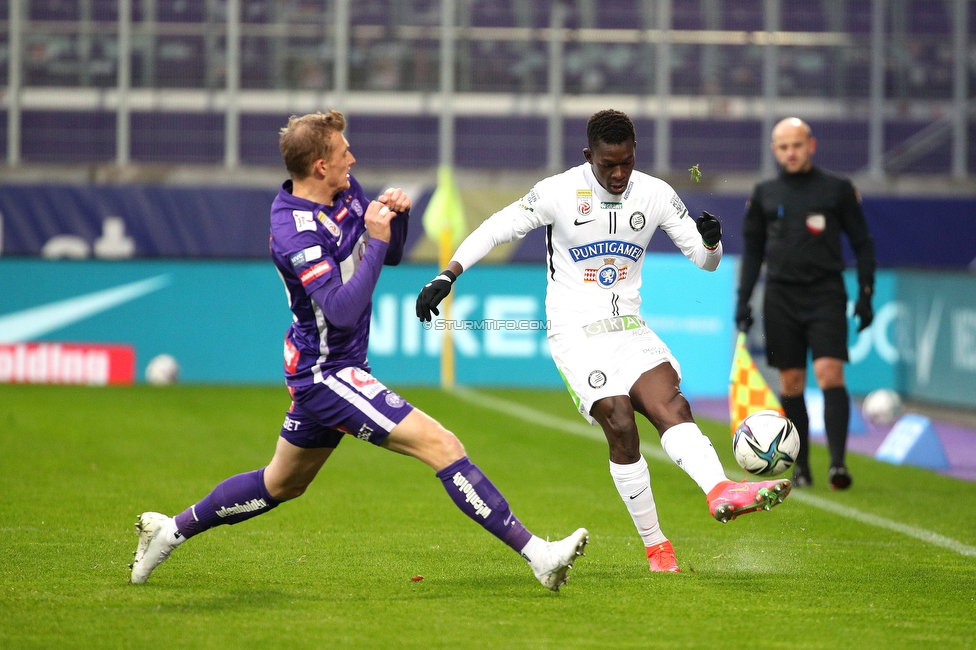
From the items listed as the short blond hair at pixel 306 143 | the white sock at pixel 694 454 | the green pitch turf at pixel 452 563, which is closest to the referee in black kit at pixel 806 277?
the green pitch turf at pixel 452 563

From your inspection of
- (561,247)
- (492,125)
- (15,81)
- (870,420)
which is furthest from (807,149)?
(15,81)

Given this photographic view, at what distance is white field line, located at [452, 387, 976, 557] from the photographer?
6518 millimetres

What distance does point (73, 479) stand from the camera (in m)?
8.31

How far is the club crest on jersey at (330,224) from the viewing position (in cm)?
485

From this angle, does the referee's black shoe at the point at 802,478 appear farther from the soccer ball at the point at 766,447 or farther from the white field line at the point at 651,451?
the soccer ball at the point at 766,447

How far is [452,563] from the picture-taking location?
5684 millimetres

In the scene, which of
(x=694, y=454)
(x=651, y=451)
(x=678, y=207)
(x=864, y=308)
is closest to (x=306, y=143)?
(x=678, y=207)

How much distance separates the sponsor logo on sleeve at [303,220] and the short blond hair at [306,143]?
0.15 metres

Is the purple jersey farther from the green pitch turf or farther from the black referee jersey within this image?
the black referee jersey

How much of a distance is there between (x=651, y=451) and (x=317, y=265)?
6229 millimetres

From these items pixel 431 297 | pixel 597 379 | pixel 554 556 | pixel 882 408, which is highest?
pixel 431 297

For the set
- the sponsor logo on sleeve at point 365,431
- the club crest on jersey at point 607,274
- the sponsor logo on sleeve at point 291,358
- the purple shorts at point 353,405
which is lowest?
the sponsor logo on sleeve at point 365,431

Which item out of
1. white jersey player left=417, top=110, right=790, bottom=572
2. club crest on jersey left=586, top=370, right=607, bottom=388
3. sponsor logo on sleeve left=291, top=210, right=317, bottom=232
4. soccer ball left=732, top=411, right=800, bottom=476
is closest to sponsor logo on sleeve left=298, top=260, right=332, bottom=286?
sponsor logo on sleeve left=291, top=210, right=317, bottom=232

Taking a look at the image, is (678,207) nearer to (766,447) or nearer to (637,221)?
(637,221)
